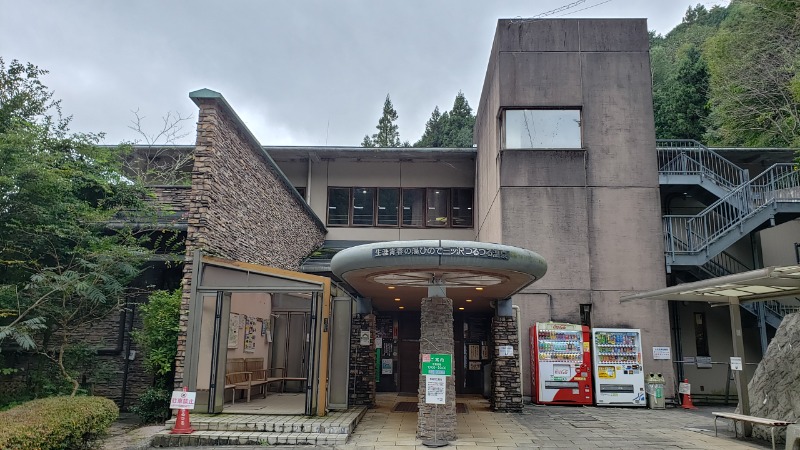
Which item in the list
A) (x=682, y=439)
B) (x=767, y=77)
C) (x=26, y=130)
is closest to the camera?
(x=682, y=439)

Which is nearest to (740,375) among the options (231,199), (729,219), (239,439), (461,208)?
(729,219)

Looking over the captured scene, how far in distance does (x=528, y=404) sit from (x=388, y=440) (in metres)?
5.76

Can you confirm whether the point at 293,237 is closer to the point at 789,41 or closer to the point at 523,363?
the point at 523,363

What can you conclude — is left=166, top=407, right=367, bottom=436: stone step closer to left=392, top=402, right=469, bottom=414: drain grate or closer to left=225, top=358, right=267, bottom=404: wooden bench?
left=225, top=358, right=267, bottom=404: wooden bench

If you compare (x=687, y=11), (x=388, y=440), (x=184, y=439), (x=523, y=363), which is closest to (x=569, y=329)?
(x=523, y=363)

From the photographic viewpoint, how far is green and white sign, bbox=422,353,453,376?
8805 millimetres

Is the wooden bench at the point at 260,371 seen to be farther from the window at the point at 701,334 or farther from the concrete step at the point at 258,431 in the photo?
the window at the point at 701,334

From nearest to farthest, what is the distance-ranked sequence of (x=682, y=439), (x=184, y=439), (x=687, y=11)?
(x=184, y=439)
(x=682, y=439)
(x=687, y=11)

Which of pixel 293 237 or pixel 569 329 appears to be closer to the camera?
pixel 569 329

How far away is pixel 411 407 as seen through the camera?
42.6 feet

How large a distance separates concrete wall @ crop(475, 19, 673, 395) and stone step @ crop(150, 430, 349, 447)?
23.1 ft

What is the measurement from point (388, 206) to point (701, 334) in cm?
1082

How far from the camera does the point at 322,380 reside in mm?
10039

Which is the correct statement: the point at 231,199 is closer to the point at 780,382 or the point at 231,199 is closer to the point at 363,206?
the point at 363,206
